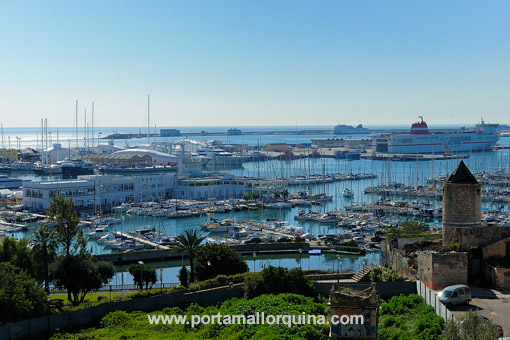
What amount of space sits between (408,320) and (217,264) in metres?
9.04

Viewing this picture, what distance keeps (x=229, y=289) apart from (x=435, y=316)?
6053 mm

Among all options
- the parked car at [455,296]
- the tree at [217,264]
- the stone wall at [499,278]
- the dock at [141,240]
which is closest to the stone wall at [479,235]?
the stone wall at [499,278]

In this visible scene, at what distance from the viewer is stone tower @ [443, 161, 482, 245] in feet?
58.0

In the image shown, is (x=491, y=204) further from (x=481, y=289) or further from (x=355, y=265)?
(x=481, y=289)

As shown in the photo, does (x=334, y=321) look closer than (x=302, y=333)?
Yes

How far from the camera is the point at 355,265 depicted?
96.5 feet

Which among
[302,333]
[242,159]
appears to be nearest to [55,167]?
[242,159]

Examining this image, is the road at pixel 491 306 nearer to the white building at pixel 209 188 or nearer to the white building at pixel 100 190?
the white building at pixel 100 190

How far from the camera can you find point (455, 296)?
1348 centimetres

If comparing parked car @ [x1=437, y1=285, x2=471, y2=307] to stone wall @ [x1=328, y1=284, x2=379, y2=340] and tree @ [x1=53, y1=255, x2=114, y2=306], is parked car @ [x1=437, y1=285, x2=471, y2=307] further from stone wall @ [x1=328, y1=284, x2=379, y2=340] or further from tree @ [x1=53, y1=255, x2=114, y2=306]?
tree @ [x1=53, y1=255, x2=114, y2=306]

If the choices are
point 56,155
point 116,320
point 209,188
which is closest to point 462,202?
point 116,320

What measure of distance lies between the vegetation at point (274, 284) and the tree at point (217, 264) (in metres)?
4.36

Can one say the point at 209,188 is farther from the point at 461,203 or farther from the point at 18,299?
the point at 18,299

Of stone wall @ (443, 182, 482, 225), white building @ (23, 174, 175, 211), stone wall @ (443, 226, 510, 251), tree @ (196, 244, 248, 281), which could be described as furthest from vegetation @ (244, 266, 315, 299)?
white building @ (23, 174, 175, 211)
